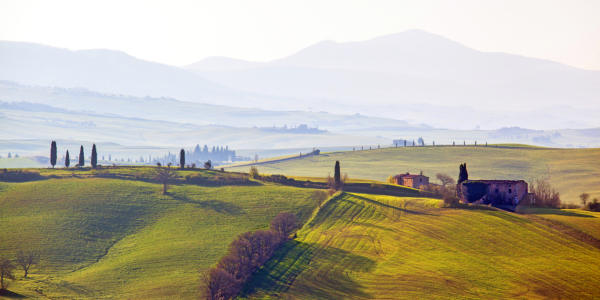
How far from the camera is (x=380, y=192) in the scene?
108375 millimetres

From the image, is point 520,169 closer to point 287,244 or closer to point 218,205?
point 218,205

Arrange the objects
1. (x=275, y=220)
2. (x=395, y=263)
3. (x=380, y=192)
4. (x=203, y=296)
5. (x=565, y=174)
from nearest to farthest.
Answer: (x=203, y=296) < (x=395, y=263) < (x=275, y=220) < (x=380, y=192) < (x=565, y=174)

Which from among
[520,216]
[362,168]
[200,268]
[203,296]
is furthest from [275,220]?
[362,168]

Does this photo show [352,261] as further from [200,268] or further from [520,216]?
[520,216]

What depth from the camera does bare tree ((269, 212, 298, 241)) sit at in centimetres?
8063

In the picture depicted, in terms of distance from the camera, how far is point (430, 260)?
69.9 metres

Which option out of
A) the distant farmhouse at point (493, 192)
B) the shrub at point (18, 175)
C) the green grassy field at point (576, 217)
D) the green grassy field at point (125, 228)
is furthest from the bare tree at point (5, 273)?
the green grassy field at point (576, 217)

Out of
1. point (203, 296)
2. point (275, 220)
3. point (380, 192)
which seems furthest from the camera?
point (380, 192)

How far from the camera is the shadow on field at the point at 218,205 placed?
91750 millimetres

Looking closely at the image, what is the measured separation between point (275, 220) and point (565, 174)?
11520 centimetres

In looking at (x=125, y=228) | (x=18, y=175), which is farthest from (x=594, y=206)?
(x=18, y=175)

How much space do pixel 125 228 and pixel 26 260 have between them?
16567 mm

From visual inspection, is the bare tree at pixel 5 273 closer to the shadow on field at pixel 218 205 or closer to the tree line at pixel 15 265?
the tree line at pixel 15 265

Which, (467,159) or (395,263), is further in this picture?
(467,159)
